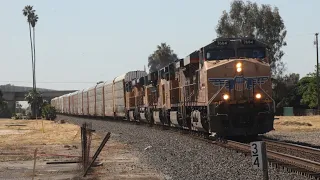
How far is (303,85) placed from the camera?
243 ft

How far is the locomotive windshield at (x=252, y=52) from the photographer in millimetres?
19094

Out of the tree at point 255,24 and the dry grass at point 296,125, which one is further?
the tree at point 255,24

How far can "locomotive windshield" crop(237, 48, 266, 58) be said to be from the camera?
19.1 meters

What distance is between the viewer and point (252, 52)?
19109 mm

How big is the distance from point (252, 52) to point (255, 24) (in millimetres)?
47333

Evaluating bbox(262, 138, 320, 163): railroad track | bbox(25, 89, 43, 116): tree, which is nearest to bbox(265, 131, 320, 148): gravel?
bbox(262, 138, 320, 163): railroad track

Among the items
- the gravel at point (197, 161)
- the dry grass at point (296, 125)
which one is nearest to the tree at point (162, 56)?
the dry grass at point (296, 125)

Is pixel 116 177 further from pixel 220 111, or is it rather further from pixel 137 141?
pixel 137 141

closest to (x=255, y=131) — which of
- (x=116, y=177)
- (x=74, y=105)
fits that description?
(x=116, y=177)

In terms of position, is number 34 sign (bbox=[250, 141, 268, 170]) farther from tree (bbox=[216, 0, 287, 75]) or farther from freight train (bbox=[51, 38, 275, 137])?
tree (bbox=[216, 0, 287, 75])

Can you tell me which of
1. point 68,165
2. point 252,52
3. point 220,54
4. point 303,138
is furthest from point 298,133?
point 68,165

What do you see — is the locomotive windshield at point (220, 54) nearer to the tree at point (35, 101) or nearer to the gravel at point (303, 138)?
the gravel at point (303, 138)

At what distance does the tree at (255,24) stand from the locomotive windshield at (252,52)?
4561cm

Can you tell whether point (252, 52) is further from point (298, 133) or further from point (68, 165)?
A: point (68, 165)
